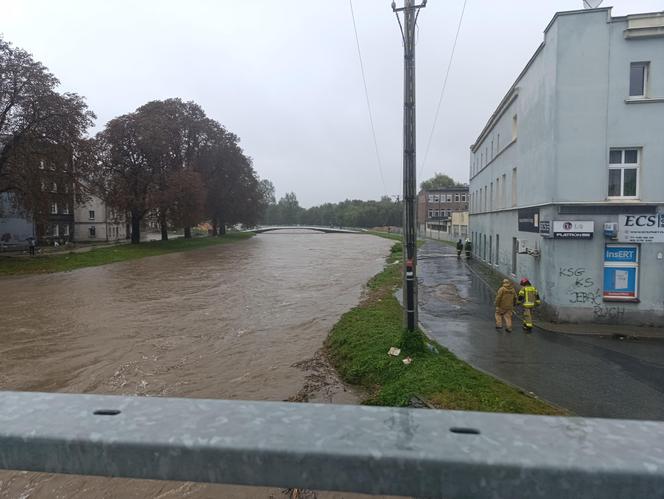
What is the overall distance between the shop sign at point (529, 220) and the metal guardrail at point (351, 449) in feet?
50.1

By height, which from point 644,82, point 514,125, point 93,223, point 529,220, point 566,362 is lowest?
point 566,362

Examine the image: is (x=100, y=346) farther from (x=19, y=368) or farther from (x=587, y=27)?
(x=587, y=27)

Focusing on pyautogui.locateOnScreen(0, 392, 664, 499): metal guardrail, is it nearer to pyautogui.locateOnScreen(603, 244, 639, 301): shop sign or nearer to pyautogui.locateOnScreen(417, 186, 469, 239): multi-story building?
pyautogui.locateOnScreen(603, 244, 639, 301): shop sign

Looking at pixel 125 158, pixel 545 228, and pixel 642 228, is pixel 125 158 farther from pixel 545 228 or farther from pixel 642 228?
pixel 642 228

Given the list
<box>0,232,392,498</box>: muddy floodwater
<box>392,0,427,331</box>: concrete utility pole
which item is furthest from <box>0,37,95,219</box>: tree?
<box>392,0,427,331</box>: concrete utility pole

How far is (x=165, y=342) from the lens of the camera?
1225 cm

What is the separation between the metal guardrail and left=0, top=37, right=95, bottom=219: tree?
30.9 m

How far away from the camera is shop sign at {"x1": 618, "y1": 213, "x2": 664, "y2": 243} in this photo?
43.8 ft

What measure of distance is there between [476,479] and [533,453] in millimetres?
184

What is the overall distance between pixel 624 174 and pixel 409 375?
1076cm

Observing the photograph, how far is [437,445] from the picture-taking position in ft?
4.28

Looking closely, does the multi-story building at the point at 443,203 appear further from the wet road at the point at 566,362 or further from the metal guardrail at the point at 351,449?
the metal guardrail at the point at 351,449

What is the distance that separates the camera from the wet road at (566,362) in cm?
770

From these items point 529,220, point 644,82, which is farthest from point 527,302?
point 644,82
